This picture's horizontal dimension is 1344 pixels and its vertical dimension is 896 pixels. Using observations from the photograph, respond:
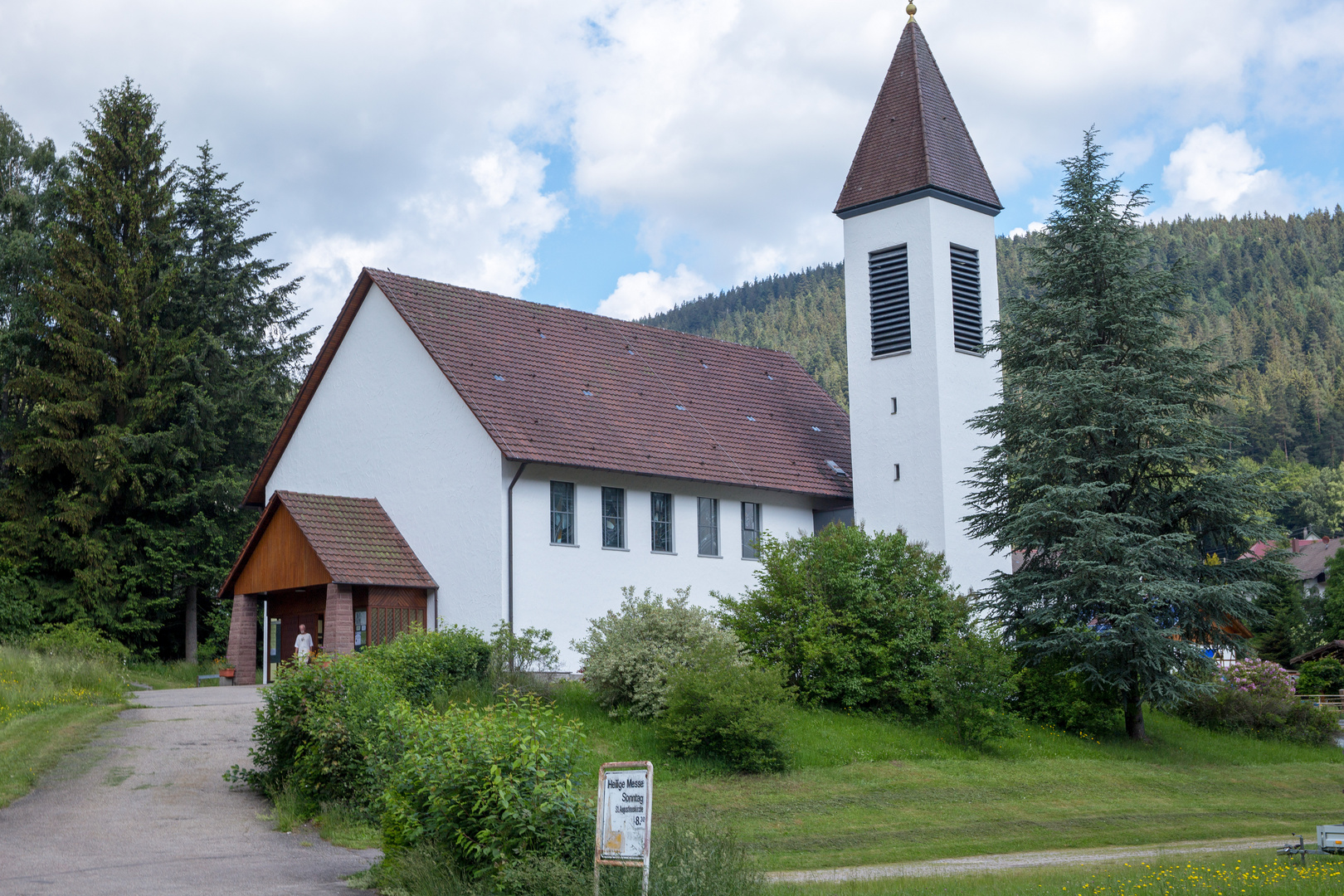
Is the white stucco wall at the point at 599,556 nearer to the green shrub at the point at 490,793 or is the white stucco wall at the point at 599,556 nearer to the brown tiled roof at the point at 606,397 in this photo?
the brown tiled roof at the point at 606,397

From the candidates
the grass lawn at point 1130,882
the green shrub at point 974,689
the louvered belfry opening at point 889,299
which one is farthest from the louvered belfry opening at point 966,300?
the grass lawn at point 1130,882

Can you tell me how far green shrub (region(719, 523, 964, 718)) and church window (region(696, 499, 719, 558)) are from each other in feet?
22.7

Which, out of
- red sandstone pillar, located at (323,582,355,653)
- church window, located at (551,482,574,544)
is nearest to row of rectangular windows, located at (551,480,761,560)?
church window, located at (551,482,574,544)

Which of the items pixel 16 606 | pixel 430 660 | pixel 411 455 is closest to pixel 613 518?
pixel 411 455

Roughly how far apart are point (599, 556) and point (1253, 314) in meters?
151

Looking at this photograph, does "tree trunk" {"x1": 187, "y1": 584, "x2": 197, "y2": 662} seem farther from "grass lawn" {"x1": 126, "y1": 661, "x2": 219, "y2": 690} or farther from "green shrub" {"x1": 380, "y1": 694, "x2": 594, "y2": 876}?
"green shrub" {"x1": 380, "y1": 694, "x2": 594, "y2": 876}

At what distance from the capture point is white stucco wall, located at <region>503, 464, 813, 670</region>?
27.4 metres

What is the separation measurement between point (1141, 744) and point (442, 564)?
1534 cm


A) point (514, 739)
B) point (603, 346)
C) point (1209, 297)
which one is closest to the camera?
point (514, 739)

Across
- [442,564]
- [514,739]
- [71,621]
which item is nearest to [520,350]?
[442,564]

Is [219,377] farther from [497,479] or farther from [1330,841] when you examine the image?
[1330,841]

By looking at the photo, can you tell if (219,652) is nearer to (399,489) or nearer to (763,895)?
(399,489)

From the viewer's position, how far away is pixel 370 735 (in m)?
15.0

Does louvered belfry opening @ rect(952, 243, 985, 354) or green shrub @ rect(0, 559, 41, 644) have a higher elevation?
louvered belfry opening @ rect(952, 243, 985, 354)
